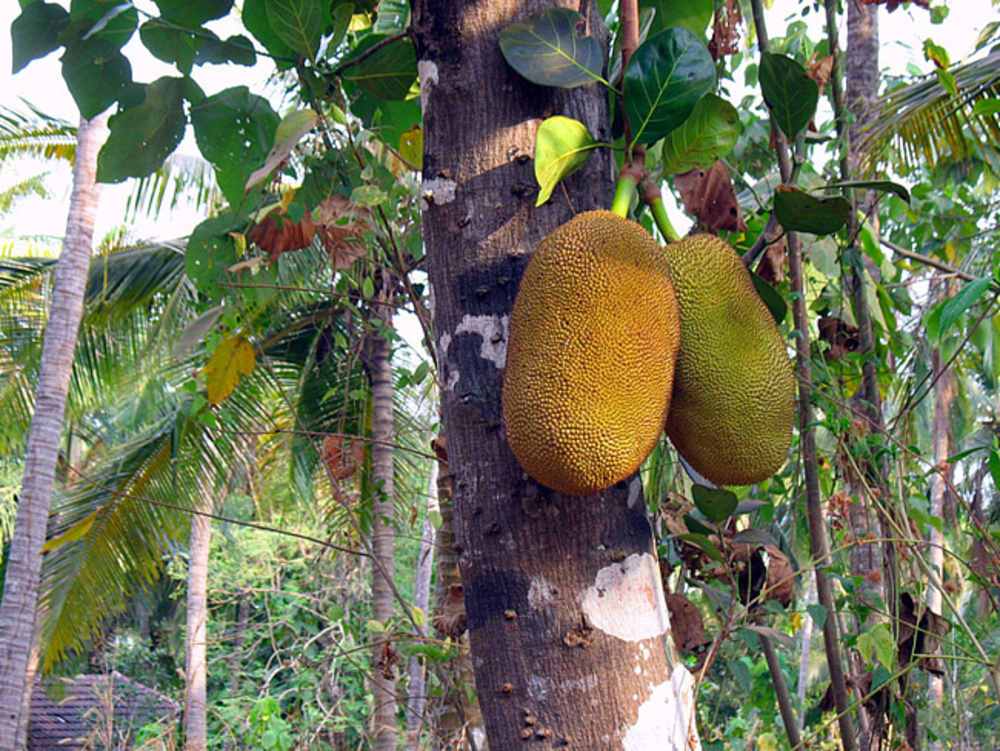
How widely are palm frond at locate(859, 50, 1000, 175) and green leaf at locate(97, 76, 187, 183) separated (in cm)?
204

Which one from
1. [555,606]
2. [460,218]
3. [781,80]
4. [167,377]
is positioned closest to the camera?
[555,606]

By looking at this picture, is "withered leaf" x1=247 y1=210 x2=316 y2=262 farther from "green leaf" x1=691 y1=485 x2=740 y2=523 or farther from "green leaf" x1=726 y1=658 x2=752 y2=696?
"green leaf" x1=726 y1=658 x2=752 y2=696

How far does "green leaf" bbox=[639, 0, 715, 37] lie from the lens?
1009 mm

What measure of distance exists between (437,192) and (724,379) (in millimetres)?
307

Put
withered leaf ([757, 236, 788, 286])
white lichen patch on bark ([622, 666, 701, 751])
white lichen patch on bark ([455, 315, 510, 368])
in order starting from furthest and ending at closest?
1. withered leaf ([757, 236, 788, 286])
2. white lichen patch on bark ([455, 315, 510, 368])
3. white lichen patch on bark ([622, 666, 701, 751])

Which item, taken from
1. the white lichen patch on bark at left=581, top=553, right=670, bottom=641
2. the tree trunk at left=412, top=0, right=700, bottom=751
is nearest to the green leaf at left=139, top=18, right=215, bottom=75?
the tree trunk at left=412, top=0, right=700, bottom=751

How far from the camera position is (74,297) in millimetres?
4832

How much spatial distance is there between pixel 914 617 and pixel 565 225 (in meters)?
0.84

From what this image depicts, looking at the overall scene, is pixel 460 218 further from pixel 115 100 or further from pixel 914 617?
pixel 914 617

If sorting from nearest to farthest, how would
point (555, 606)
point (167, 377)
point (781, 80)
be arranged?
1. point (555, 606)
2. point (781, 80)
3. point (167, 377)

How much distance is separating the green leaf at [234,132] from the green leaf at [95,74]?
12 centimetres

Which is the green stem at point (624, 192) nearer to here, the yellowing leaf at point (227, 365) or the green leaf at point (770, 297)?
the green leaf at point (770, 297)

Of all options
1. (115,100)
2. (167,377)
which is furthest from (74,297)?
(115,100)

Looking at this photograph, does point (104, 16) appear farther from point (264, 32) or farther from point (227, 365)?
point (227, 365)
